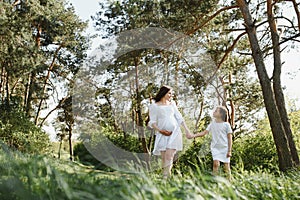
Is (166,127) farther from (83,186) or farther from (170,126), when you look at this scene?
(83,186)

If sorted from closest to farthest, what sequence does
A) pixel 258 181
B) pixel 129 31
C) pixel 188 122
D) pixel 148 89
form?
1. pixel 258 181
2. pixel 188 122
3. pixel 148 89
4. pixel 129 31

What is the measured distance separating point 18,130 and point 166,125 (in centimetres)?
1104

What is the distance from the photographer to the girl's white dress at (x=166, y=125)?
5797 mm

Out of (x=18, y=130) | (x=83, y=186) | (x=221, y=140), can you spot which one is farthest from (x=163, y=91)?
(x=18, y=130)

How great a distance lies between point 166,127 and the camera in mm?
5918

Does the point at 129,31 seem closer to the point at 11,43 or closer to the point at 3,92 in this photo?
the point at 11,43

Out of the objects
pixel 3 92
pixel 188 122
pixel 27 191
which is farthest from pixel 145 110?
pixel 27 191

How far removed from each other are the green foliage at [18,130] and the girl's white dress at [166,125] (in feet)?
32.2

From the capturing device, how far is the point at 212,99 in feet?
46.6

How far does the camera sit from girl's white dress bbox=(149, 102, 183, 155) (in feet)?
19.0

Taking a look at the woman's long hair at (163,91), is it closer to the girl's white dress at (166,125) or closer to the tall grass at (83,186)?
the girl's white dress at (166,125)

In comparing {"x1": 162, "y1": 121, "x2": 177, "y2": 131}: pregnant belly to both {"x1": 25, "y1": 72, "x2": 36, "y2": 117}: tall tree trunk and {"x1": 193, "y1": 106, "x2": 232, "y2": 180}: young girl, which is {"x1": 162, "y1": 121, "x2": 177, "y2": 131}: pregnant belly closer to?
{"x1": 193, "y1": 106, "x2": 232, "y2": 180}: young girl

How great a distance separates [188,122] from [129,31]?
4487mm

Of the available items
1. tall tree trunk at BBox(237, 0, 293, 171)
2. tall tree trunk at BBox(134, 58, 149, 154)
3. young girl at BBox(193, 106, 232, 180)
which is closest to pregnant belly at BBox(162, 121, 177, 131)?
young girl at BBox(193, 106, 232, 180)
